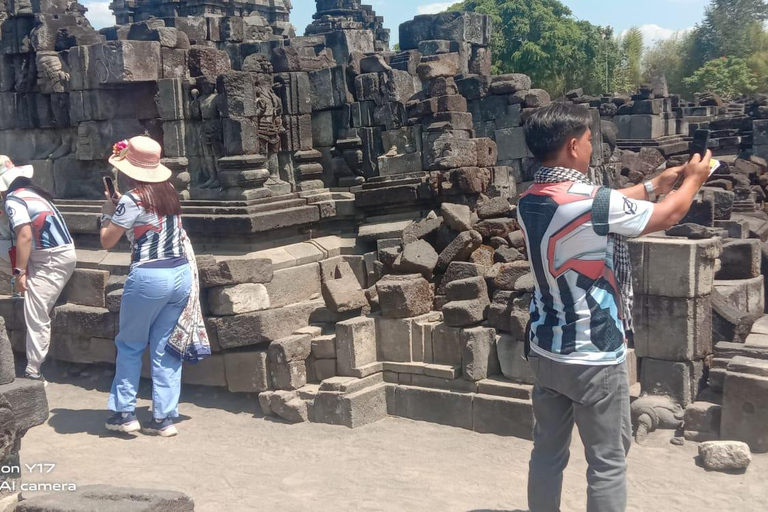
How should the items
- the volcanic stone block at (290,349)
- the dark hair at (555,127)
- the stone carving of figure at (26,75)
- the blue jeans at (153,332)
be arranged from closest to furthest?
the dark hair at (555,127)
the blue jeans at (153,332)
the volcanic stone block at (290,349)
the stone carving of figure at (26,75)

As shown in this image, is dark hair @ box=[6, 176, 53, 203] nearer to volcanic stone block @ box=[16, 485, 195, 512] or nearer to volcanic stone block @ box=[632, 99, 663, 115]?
volcanic stone block @ box=[16, 485, 195, 512]

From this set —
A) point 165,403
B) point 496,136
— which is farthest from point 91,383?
point 496,136

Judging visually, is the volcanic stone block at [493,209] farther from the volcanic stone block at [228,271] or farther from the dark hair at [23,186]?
the dark hair at [23,186]

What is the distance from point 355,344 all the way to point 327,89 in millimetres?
3488

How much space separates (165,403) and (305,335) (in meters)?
1.20

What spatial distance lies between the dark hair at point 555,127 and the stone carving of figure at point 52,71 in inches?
252

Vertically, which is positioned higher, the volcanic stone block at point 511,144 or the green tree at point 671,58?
the green tree at point 671,58

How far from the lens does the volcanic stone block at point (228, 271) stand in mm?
6555

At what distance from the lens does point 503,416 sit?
5734 millimetres

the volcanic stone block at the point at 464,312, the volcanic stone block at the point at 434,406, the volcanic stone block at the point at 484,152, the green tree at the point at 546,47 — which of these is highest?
the green tree at the point at 546,47

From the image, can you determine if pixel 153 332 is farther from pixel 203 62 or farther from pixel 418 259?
pixel 203 62

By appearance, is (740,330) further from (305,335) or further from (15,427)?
(15,427)

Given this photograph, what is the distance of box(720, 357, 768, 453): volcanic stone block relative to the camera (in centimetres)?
509

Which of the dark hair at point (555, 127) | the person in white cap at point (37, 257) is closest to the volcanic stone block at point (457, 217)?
the person in white cap at point (37, 257)
